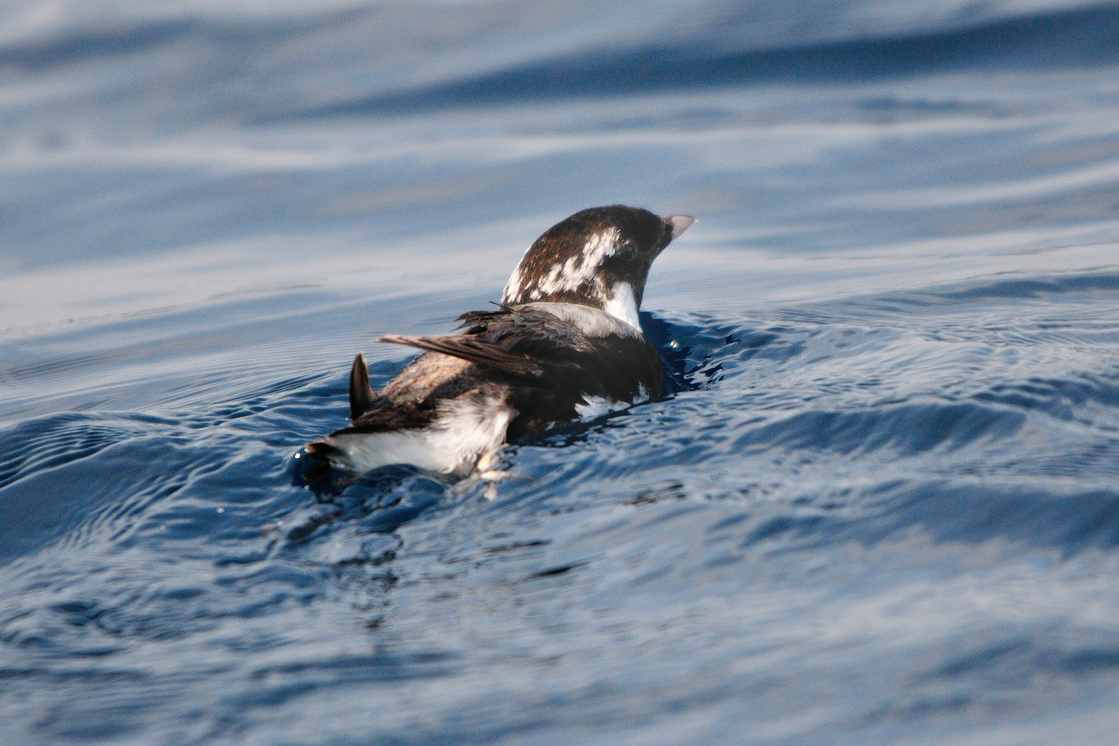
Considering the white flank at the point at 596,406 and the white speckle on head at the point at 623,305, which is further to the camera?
the white speckle on head at the point at 623,305

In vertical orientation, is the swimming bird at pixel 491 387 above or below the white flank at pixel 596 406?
above

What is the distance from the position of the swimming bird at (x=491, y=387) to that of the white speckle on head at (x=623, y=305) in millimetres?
370

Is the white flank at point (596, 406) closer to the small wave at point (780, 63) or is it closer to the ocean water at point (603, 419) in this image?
the ocean water at point (603, 419)

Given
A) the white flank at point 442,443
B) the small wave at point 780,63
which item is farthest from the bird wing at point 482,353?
the small wave at point 780,63

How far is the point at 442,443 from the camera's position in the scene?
13.3ft

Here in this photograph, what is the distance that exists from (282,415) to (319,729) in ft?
8.80

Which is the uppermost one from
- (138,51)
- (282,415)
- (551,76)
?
(138,51)

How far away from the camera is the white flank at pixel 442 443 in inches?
156

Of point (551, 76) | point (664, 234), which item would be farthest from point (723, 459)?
point (551, 76)

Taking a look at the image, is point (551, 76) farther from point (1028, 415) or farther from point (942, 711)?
point (942, 711)

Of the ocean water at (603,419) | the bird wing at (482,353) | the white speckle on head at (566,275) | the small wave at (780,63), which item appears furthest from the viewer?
the small wave at (780,63)

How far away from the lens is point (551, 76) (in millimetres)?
10602

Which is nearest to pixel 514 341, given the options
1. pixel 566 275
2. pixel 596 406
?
pixel 596 406

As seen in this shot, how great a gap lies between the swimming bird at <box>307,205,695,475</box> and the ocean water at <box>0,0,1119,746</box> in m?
0.14
